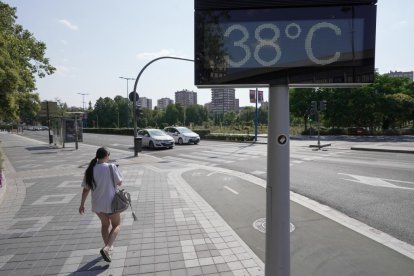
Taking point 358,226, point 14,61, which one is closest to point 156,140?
point 14,61

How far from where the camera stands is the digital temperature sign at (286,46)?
2490 millimetres

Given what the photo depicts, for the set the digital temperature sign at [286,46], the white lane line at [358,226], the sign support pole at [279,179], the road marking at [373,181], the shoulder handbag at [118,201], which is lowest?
the white lane line at [358,226]

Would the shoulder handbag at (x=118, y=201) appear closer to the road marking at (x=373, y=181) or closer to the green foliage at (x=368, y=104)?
the road marking at (x=373, y=181)

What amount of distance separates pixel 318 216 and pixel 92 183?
180 inches

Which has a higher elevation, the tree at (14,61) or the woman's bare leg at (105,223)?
the tree at (14,61)

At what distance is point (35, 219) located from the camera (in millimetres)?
6590

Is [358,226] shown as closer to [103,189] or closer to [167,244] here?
[167,244]

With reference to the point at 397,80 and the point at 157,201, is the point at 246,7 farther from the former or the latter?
the point at 397,80

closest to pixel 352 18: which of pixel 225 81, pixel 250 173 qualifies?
pixel 225 81

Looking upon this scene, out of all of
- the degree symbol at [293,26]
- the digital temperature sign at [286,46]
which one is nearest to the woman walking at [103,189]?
the digital temperature sign at [286,46]

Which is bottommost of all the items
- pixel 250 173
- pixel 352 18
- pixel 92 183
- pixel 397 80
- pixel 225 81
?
pixel 250 173

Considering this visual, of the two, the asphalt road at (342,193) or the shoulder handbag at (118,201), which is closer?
the shoulder handbag at (118,201)

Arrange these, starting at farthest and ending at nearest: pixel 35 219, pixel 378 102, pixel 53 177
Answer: pixel 378 102, pixel 53 177, pixel 35 219

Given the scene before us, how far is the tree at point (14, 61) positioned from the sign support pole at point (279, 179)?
12.1 metres
